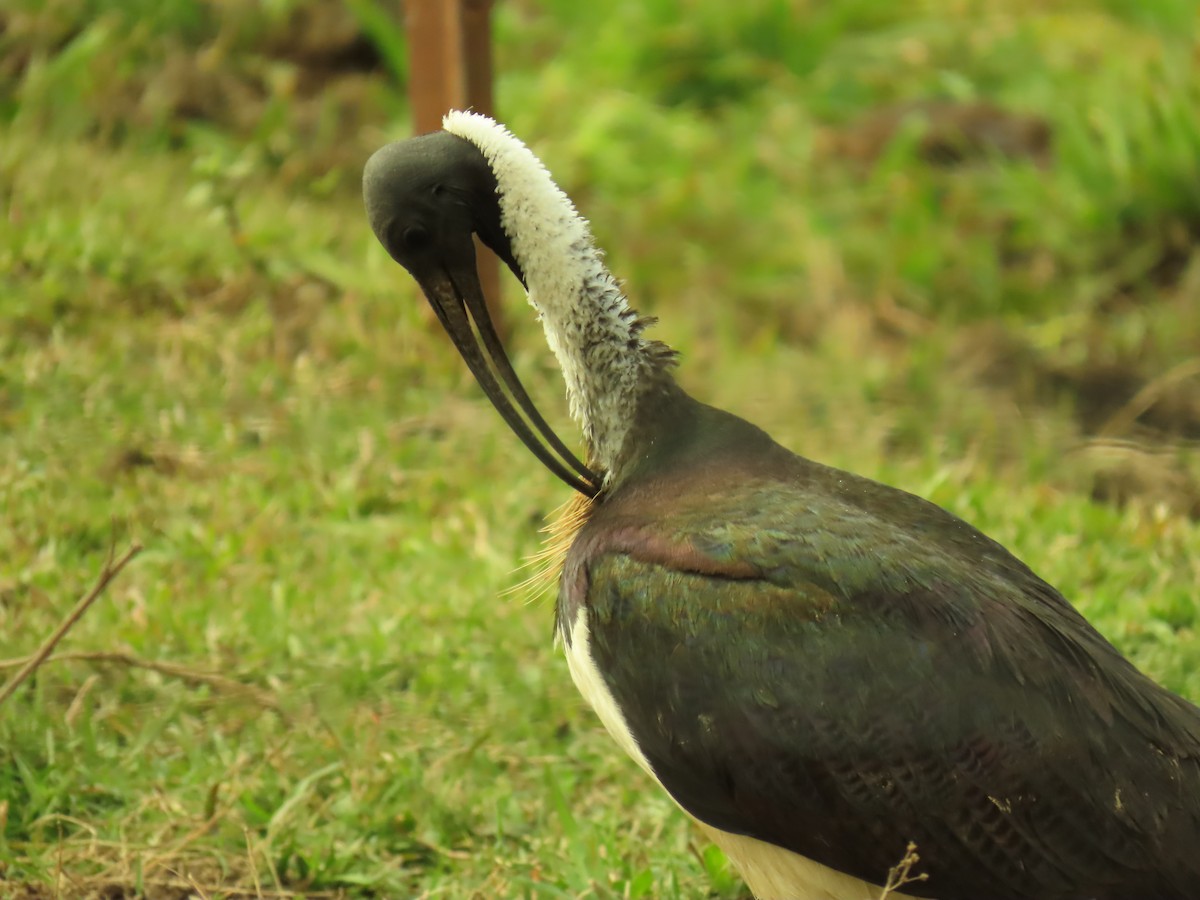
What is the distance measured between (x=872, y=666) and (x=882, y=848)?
12.7 inches

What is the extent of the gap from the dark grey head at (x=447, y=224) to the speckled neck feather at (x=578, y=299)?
0.05m

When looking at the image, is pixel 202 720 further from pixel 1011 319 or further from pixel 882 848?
pixel 1011 319

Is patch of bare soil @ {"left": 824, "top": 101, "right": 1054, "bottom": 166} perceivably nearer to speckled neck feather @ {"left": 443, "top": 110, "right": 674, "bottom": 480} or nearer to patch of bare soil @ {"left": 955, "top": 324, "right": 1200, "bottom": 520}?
patch of bare soil @ {"left": 955, "top": 324, "right": 1200, "bottom": 520}

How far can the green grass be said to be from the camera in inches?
150

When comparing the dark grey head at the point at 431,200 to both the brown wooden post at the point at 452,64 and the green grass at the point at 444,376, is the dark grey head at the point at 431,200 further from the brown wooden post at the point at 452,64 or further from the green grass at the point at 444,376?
the brown wooden post at the point at 452,64

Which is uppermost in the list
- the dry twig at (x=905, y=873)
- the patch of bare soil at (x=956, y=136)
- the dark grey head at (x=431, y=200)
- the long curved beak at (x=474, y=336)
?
the patch of bare soil at (x=956, y=136)

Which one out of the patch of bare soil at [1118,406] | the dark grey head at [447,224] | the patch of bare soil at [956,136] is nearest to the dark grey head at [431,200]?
the dark grey head at [447,224]

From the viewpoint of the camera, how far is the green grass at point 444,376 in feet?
12.5

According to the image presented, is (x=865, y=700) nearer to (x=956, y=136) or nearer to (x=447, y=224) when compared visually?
(x=447, y=224)

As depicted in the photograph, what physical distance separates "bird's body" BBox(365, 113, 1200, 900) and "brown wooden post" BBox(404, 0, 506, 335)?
272 centimetres

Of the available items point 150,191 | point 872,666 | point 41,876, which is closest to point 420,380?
point 150,191

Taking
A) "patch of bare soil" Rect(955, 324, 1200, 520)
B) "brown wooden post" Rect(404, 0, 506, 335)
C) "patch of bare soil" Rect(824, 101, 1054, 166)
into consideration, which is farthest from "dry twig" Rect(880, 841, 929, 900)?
"patch of bare soil" Rect(824, 101, 1054, 166)

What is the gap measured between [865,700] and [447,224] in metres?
1.37

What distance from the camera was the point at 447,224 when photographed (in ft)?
11.7
